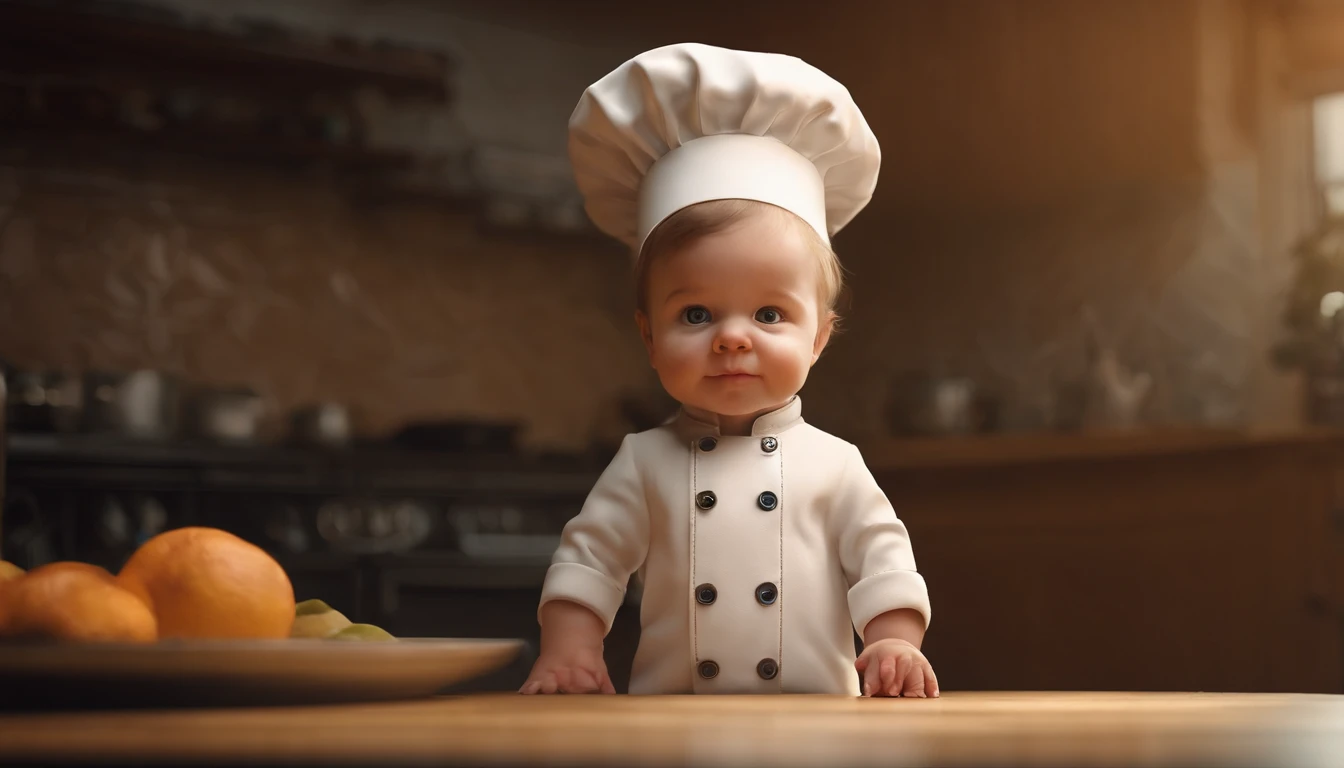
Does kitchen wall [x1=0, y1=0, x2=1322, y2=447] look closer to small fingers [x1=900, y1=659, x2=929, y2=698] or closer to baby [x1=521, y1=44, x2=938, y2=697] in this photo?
baby [x1=521, y1=44, x2=938, y2=697]

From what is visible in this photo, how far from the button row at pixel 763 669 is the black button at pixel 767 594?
0.13 feet

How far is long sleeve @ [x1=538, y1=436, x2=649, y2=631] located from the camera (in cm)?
90

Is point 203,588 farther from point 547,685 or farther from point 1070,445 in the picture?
point 1070,445

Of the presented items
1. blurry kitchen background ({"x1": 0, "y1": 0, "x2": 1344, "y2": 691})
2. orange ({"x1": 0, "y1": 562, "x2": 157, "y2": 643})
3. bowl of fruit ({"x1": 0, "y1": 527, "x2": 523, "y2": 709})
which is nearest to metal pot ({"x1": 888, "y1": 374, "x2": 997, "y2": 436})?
blurry kitchen background ({"x1": 0, "y1": 0, "x2": 1344, "y2": 691})

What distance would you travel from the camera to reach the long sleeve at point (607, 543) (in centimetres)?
90

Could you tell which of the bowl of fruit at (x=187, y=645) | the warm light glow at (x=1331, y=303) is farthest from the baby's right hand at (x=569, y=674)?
the warm light glow at (x=1331, y=303)

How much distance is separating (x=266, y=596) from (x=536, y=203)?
2.95 metres

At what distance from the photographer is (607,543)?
922mm

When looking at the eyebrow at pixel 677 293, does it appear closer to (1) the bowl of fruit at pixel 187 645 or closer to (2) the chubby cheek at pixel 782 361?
(2) the chubby cheek at pixel 782 361

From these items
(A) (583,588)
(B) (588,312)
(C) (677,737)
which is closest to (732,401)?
(A) (583,588)

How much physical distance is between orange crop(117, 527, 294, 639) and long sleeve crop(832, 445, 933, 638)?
0.40 meters

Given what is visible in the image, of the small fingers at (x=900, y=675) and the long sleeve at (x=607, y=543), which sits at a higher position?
the long sleeve at (x=607, y=543)

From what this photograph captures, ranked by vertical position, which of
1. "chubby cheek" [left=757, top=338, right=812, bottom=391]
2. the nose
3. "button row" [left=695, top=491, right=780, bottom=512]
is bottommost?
"button row" [left=695, top=491, right=780, bottom=512]

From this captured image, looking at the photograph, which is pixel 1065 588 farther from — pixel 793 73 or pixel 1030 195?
pixel 793 73
